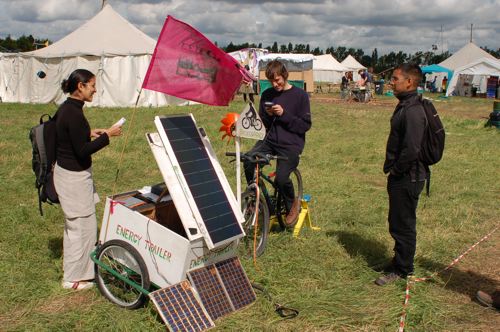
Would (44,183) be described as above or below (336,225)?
above

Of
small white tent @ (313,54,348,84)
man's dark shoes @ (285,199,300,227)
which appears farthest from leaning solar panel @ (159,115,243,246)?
small white tent @ (313,54,348,84)

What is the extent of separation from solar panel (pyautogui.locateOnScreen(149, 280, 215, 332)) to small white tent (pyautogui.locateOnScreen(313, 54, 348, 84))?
4743 cm

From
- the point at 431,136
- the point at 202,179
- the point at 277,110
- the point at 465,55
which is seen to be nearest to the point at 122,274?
the point at 202,179

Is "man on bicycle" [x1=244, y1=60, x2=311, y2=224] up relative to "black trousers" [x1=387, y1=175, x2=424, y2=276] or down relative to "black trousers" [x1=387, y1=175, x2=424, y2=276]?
up

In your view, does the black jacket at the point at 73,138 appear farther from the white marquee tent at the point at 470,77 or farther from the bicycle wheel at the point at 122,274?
the white marquee tent at the point at 470,77

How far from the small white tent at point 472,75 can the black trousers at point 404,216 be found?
113 ft

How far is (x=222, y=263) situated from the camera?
407 cm

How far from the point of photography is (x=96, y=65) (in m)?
21.8

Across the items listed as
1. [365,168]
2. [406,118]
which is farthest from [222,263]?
[365,168]

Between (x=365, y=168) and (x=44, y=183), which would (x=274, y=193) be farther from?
(x=365, y=168)

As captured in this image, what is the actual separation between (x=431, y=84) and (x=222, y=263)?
43.9 metres

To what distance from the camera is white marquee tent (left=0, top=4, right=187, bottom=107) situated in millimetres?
21828

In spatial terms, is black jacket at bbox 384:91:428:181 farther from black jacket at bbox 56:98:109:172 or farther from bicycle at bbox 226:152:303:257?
black jacket at bbox 56:98:109:172

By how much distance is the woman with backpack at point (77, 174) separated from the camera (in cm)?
403
